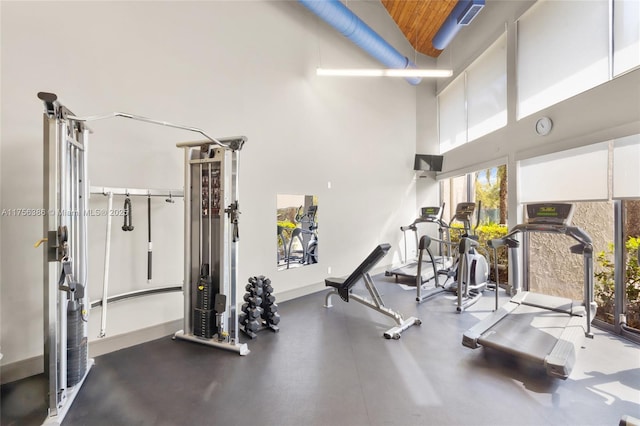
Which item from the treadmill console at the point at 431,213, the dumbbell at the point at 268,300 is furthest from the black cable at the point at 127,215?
the treadmill console at the point at 431,213

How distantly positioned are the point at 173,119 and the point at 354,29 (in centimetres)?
342

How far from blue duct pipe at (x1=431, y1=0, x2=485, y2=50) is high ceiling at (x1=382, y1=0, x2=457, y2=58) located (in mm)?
469

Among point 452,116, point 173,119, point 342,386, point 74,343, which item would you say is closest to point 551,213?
point 342,386

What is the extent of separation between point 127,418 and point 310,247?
11.1 ft

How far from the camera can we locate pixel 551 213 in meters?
3.19

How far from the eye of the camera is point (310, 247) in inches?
197

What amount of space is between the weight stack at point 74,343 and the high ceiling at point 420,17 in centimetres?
703

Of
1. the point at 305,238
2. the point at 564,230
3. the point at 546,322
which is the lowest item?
the point at 546,322

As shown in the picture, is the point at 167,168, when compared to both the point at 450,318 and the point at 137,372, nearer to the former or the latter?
the point at 137,372

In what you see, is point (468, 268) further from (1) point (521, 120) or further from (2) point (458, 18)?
(2) point (458, 18)

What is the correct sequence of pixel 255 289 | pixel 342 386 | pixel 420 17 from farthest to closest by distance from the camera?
1. pixel 420 17
2. pixel 255 289
3. pixel 342 386

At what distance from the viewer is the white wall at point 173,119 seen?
93.3 inches

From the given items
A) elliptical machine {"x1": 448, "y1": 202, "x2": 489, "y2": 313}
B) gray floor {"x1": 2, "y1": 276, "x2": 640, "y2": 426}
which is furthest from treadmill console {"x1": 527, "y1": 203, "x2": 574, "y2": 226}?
gray floor {"x1": 2, "y1": 276, "x2": 640, "y2": 426}

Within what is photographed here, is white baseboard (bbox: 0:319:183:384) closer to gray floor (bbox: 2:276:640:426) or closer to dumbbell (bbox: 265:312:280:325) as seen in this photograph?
gray floor (bbox: 2:276:640:426)
